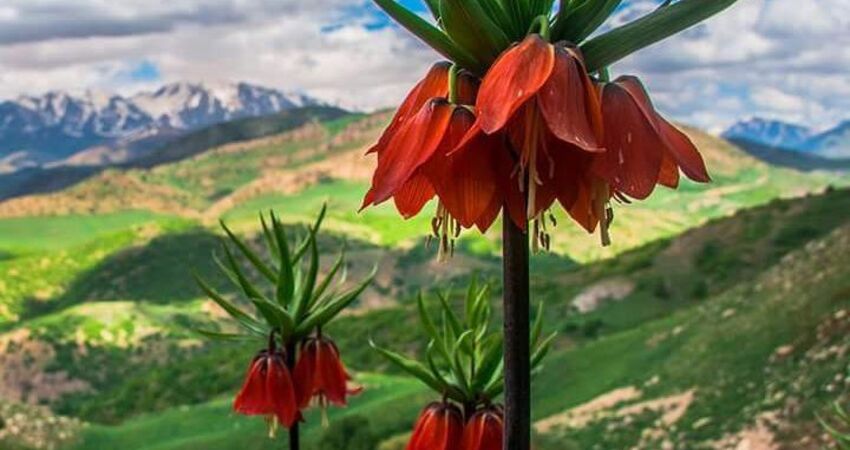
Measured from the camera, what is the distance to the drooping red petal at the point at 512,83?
1.63m

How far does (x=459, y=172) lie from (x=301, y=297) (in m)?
1.86

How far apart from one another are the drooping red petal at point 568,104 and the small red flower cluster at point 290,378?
213cm

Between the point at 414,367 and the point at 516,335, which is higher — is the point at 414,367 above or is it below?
below

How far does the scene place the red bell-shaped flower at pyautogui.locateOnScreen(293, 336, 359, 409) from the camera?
372cm

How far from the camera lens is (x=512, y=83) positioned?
64.7 inches

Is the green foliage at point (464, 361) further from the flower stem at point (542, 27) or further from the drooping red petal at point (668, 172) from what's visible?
the flower stem at point (542, 27)

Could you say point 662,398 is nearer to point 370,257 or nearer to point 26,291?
point 370,257

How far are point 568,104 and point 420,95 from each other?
0.34 m

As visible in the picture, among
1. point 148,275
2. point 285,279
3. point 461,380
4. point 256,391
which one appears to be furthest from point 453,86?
point 148,275

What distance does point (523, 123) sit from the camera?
1.72 metres

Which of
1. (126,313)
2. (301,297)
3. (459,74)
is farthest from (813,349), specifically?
(126,313)

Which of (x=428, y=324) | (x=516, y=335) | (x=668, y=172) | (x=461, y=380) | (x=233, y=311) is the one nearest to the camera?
(x=516, y=335)

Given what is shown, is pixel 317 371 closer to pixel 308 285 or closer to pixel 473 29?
pixel 308 285

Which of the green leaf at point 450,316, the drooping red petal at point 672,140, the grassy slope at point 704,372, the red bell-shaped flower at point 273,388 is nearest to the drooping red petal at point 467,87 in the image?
the drooping red petal at point 672,140
